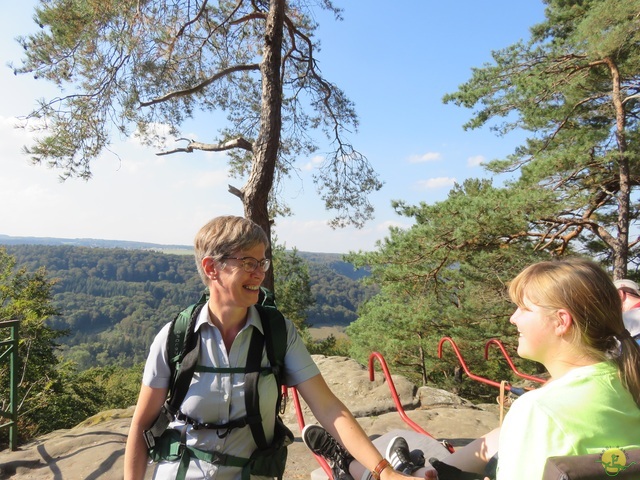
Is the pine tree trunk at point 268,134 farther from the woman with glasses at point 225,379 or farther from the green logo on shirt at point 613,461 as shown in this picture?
the green logo on shirt at point 613,461

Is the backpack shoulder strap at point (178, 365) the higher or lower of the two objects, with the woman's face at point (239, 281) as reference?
lower

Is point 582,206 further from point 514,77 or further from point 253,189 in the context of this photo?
point 253,189

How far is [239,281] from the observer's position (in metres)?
1.42

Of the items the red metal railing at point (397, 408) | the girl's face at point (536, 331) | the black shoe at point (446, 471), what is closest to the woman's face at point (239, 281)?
the red metal railing at point (397, 408)

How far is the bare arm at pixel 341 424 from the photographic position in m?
1.29

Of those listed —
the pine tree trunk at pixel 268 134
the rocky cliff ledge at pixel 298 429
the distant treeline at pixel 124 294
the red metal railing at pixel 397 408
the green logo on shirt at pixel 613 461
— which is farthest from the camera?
the distant treeline at pixel 124 294

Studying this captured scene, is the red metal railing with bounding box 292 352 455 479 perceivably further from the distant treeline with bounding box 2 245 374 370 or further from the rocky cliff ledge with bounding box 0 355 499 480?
the distant treeline with bounding box 2 245 374 370

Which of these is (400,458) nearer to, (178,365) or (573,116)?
(178,365)

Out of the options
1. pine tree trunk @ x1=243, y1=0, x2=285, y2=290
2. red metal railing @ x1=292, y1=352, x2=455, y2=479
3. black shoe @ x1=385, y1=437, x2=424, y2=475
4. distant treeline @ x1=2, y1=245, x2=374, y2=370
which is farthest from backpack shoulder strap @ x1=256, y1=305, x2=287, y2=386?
distant treeline @ x1=2, y1=245, x2=374, y2=370

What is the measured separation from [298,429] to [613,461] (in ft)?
11.5

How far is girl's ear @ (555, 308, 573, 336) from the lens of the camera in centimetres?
115

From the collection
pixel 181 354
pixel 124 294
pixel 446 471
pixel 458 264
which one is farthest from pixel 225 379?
pixel 124 294

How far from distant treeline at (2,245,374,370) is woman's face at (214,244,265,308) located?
66.2 metres

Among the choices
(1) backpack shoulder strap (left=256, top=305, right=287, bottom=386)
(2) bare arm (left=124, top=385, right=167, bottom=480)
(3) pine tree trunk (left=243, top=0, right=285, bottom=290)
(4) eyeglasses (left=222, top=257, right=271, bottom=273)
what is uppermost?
(3) pine tree trunk (left=243, top=0, right=285, bottom=290)
